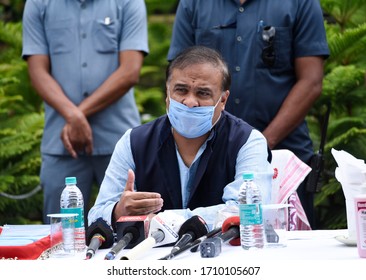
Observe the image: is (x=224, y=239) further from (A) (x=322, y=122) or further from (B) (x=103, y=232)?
(A) (x=322, y=122)

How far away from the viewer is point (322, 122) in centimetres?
673

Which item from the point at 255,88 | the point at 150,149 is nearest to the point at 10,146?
the point at 255,88

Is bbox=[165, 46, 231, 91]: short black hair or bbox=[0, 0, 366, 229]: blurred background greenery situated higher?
bbox=[165, 46, 231, 91]: short black hair

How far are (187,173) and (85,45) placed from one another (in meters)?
1.71

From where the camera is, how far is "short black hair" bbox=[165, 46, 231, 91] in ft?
13.9

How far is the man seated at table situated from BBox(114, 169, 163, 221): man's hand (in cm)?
20

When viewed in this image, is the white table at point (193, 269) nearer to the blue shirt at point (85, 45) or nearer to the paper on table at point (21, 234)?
the paper on table at point (21, 234)

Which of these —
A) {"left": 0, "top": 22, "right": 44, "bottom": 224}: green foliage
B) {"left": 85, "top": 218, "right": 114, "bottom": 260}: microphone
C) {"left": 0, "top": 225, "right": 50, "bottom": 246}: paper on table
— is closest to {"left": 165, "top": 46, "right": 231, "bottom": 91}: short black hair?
{"left": 85, "top": 218, "right": 114, "bottom": 260}: microphone

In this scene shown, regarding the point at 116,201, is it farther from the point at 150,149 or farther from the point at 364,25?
the point at 364,25

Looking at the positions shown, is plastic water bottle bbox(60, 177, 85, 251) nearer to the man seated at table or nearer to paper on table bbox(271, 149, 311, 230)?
the man seated at table

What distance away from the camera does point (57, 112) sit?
18.7 feet

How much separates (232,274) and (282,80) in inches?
102

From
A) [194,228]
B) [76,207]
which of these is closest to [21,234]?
[76,207]

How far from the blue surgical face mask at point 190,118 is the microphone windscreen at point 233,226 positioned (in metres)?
0.66
